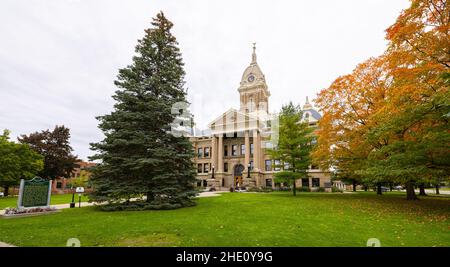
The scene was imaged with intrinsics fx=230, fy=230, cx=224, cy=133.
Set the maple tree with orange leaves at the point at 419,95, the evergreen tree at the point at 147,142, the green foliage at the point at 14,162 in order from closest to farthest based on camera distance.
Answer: the maple tree with orange leaves at the point at 419,95 → the evergreen tree at the point at 147,142 → the green foliage at the point at 14,162

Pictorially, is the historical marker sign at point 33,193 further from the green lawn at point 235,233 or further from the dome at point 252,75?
the dome at point 252,75

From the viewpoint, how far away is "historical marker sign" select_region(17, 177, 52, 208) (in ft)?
40.4

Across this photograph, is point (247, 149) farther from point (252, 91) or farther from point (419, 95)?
point (419, 95)

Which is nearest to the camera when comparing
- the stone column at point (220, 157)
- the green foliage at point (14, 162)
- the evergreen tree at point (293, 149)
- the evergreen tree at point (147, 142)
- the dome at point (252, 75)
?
the evergreen tree at point (147, 142)

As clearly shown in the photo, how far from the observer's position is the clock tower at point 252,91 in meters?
57.0

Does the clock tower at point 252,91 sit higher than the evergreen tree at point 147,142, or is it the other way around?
the clock tower at point 252,91

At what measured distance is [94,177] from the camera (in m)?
13.6

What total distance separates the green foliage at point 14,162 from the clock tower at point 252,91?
40.9m

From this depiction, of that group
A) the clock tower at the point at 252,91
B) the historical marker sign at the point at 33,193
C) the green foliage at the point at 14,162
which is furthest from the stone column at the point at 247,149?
the historical marker sign at the point at 33,193

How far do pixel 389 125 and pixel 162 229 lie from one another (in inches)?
430

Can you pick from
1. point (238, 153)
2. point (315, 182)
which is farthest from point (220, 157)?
point (315, 182)

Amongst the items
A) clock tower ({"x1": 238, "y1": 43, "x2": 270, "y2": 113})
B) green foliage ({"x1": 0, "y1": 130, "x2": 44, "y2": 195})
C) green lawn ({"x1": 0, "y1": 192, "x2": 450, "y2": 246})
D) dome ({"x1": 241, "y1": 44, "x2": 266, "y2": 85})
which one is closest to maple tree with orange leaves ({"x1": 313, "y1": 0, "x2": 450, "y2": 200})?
green lawn ({"x1": 0, "y1": 192, "x2": 450, "y2": 246})
